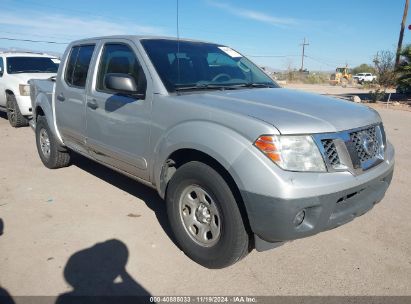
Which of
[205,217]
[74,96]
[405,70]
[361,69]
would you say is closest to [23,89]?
[74,96]

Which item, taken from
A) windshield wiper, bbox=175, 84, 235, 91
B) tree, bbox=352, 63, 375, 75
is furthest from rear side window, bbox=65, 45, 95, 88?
tree, bbox=352, 63, 375, 75

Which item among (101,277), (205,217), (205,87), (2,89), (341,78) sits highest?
(205,87)

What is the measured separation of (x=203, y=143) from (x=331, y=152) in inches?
37.6

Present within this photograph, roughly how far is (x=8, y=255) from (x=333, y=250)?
294 cm

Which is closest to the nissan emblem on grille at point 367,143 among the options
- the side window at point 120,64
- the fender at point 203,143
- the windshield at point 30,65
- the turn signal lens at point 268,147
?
the turn signal lens at point 268,147

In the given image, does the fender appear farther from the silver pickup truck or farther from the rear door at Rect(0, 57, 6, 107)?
the rear door at Rect(0, 57, 6, 107)

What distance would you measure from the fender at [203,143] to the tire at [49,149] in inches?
102

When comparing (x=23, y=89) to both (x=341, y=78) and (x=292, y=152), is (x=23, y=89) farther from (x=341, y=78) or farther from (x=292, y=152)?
(x=341, y=78)

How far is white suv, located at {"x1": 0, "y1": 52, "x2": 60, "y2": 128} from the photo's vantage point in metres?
9.14

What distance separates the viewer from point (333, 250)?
11.4 feet

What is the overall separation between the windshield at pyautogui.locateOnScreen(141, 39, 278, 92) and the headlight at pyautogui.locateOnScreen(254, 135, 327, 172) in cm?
124

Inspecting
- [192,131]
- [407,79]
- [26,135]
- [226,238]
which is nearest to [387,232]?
[226,238]

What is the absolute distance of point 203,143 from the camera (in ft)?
9.61

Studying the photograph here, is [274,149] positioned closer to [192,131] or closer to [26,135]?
[192,131]
